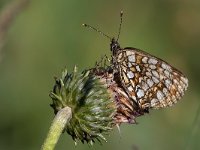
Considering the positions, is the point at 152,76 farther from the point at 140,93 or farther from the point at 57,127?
the point at 57,127

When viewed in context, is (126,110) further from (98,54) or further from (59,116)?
(98,54)

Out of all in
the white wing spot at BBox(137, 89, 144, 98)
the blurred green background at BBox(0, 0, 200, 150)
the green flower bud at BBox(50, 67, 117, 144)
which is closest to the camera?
the green flower bud at BBox(50, 67, 117, 144)

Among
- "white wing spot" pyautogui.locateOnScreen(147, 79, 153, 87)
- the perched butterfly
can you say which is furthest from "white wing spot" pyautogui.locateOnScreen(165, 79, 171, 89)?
"white wing spot" pyautogui.locateOnScreen(147, 79, 153, 87)

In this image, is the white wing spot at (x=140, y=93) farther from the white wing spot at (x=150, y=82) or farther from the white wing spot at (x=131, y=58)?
the white wing spot at (x=131, y=58)

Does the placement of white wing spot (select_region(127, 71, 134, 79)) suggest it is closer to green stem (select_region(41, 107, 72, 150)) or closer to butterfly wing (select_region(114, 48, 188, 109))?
butterfly wing (select_region(114, 48, 188, 109))

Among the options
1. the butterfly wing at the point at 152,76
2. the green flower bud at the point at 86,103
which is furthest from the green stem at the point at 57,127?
the butterfly wing at the point at 152,76

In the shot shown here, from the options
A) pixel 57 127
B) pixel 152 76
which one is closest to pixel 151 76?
pixel 152 76
